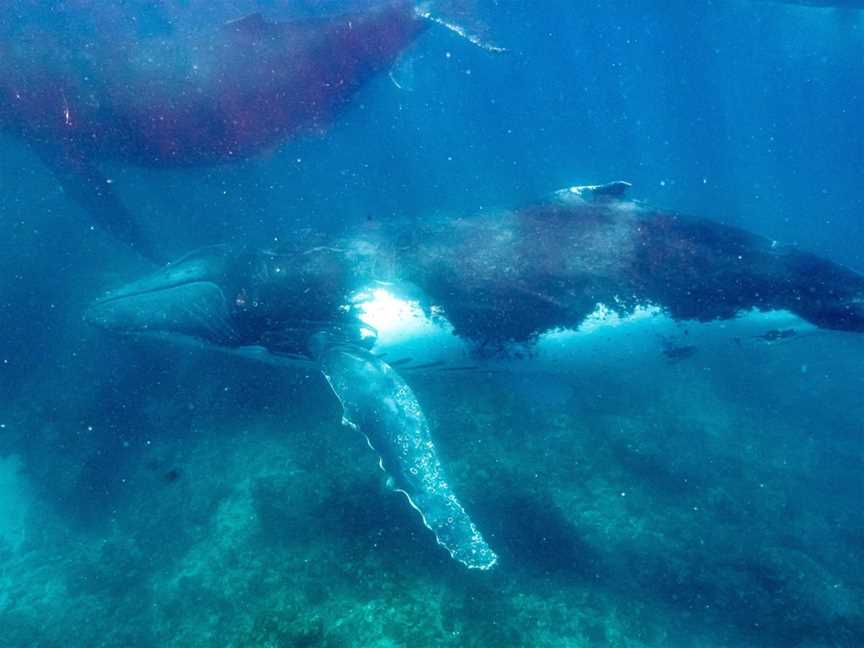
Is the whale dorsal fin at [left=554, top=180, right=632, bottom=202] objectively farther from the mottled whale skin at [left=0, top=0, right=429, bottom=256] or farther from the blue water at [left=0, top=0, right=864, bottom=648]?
the mottled whale skin at [left=0, top=0, right=429, bottom=256]

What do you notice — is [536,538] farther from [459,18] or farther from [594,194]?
[459,18]

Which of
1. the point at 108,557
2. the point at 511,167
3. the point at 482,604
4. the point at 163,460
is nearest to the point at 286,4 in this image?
the point at 163,460

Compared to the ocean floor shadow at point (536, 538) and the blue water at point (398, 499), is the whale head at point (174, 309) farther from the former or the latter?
the ocean floor shadow at point (536, 538)

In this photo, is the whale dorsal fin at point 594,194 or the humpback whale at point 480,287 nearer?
the humpback whale at point 480,287

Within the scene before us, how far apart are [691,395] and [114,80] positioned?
42.4 feet

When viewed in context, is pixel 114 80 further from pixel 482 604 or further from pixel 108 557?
pixel 482 604

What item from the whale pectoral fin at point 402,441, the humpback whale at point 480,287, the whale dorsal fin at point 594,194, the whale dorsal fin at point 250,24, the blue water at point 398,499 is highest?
the whale dorsal fin at point 250,24

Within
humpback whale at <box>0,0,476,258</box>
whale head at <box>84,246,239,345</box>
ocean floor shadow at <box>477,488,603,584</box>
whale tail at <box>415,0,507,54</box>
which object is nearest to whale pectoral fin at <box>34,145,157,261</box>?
humpback whale at <box>0,0,476,258</box>

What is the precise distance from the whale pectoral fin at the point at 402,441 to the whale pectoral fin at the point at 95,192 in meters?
9.00

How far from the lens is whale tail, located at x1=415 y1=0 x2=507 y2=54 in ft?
30.1

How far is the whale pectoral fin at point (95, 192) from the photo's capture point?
11.9 meters

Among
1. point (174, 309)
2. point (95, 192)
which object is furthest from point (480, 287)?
point (95, 192)

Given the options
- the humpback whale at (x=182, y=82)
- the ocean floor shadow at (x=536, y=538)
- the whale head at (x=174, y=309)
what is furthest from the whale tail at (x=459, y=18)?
the ocean floor shadow at (x=536, y=538)

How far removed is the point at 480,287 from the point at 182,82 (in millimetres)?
7502
